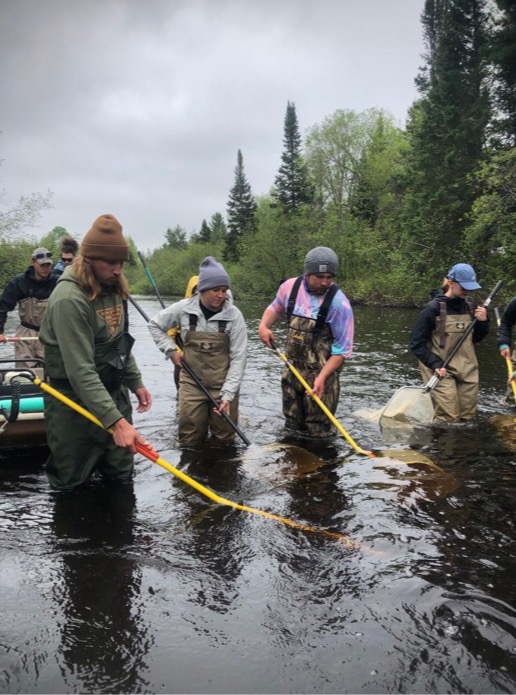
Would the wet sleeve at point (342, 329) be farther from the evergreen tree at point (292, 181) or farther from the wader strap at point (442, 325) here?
the evergreen tree at point (292, 181)

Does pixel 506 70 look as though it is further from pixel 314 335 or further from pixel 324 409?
pixel 324 409

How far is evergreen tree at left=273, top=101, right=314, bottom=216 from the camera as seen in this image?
181 feet

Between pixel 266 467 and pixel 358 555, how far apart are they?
194 cm

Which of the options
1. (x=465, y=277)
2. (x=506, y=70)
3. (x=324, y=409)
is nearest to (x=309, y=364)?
(x=324, y=409)

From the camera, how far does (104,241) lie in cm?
376

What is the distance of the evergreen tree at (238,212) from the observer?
64500 millimetres

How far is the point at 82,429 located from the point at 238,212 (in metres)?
63.7

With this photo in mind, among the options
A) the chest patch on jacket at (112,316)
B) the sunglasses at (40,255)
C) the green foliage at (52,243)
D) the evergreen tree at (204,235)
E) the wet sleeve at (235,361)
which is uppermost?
the evergreen tree at (204,235)

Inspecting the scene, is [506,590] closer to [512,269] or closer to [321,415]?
[321,415]

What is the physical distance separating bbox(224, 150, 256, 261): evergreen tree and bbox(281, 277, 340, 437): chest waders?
58.6 m

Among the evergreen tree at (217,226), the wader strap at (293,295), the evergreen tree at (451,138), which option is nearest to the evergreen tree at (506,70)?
the evergreen tree at (451,138)

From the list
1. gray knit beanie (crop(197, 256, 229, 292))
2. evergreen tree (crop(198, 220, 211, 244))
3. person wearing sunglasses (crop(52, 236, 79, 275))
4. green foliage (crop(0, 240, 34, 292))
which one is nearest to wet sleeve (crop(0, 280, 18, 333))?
person wearing sunglasses (crop(52, 236, 79, 275))

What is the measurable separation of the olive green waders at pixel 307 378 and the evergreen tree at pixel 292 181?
49.8 metres

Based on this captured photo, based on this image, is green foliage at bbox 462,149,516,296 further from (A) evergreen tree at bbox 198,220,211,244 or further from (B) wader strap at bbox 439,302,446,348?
(A) evergreen tree at bbox 198,220,211,244
